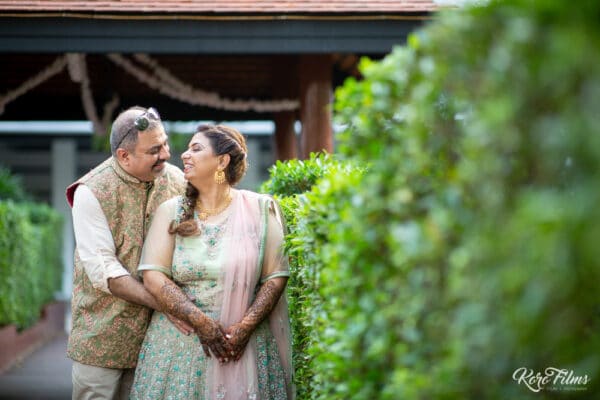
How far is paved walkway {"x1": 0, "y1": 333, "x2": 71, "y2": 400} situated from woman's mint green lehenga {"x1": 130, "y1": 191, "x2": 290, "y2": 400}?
3.93 meters

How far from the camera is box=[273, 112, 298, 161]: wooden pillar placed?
1198 centimetres

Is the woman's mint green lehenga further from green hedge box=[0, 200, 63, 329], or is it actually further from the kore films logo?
green hedge box=[0, 200, 63, 329]

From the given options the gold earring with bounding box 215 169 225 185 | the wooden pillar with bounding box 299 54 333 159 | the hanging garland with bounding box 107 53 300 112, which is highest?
the hanging garland with bounding box 107 53 300 112

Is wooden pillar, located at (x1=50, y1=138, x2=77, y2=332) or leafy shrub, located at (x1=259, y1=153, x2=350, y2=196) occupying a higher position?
wooden pillar, located at (x1=50, y1=138, x2=77, y2=332)

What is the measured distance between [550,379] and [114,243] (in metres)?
2.67

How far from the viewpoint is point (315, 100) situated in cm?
877

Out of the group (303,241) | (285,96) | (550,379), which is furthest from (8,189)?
(550,379)

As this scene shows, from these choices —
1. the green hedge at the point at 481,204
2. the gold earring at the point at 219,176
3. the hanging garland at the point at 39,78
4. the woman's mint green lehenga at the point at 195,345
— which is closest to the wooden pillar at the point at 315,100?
the hanging garland at the point at 39,78

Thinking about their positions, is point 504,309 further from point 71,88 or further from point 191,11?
point 71,88

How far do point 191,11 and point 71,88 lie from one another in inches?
190

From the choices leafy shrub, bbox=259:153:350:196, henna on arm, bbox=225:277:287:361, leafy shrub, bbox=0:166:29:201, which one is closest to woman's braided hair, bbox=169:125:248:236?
henna on arm, bbox=225:277:287:361

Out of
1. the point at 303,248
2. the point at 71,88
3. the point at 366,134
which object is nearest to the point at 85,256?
the point at 303,248

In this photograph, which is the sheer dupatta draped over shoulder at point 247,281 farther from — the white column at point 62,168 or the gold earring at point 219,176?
the white column at point 62,168

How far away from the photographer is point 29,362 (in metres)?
9.58
